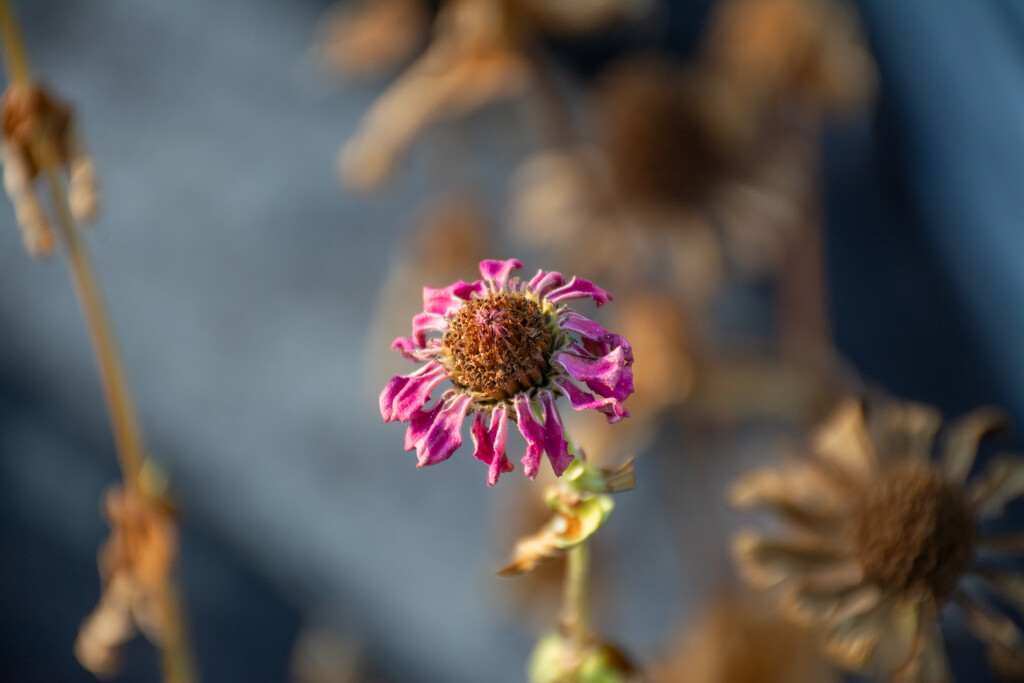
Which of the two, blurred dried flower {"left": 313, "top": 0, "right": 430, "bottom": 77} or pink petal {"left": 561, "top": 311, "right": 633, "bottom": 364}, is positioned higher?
blurred dried flower {"left": 313, "top": 0, "right": 430, "bottom": 77}

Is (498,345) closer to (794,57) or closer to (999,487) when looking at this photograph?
(999,487)

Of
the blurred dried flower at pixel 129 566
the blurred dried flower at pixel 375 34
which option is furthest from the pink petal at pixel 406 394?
the blurred dried flower at pixel 375 34

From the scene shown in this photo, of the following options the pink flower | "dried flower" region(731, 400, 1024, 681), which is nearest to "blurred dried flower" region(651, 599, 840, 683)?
"dried flower" region(731, 400, 1024, 681)

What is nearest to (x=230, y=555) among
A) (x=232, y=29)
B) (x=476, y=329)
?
(x=232, y=29)

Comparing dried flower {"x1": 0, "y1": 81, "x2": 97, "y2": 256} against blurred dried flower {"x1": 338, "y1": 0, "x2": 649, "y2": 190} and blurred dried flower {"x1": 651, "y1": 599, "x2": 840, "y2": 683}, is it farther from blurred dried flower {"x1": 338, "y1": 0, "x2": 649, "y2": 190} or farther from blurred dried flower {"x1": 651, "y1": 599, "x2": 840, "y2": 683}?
blurred dried flower {"x1": 651, "y1": 599, "x2": 840, "y2": 683}

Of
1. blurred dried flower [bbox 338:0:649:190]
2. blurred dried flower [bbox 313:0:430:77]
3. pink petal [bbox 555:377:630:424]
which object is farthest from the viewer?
blurred dried flower [bbox 313:0:430:77]
